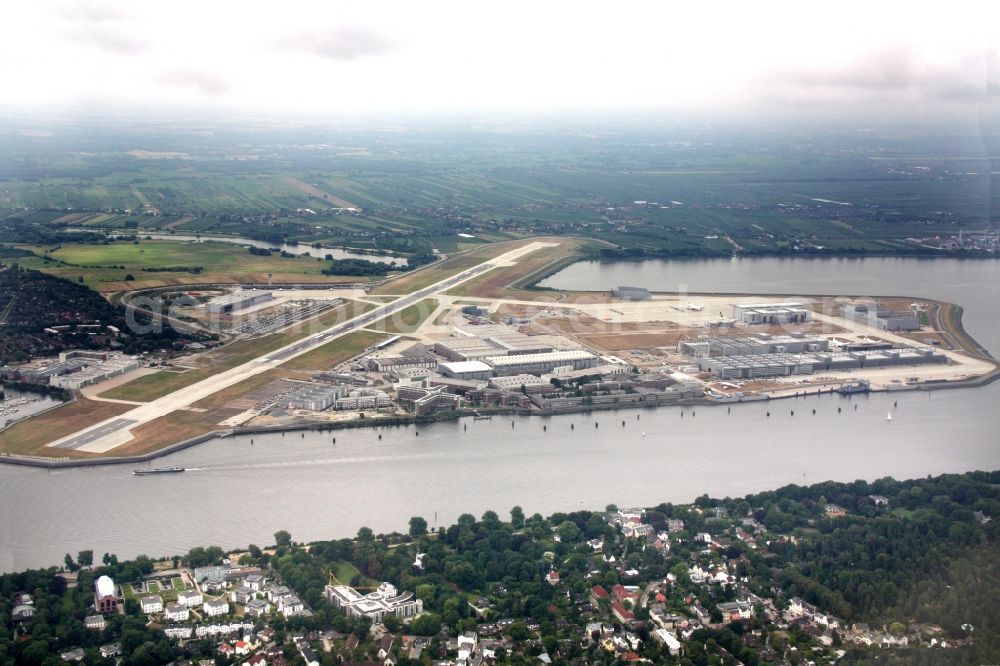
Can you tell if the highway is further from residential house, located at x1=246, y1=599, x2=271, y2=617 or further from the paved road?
residential house, located at x1=246, y1=599, x2=271, y2=617

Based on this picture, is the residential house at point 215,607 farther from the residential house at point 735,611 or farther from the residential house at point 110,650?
the residential house at point 735,611

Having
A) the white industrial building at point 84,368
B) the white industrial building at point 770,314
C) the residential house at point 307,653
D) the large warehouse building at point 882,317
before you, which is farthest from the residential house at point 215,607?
the large warehouse building at point 882,317

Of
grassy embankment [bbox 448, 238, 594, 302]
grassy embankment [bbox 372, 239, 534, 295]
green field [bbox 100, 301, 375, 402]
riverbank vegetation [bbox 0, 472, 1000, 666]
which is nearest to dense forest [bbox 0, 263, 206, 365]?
green field [bbox 100, 301, 375, 402]

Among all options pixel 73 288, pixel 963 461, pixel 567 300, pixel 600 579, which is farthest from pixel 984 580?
pixel 73 288

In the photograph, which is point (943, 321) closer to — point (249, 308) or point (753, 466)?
point (753, 466)

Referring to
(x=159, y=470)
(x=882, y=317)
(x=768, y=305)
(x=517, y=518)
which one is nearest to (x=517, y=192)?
(x=768, y=305)

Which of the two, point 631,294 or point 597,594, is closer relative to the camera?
point 597,594

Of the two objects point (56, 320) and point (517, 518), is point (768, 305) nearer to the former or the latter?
point (517, 518)
